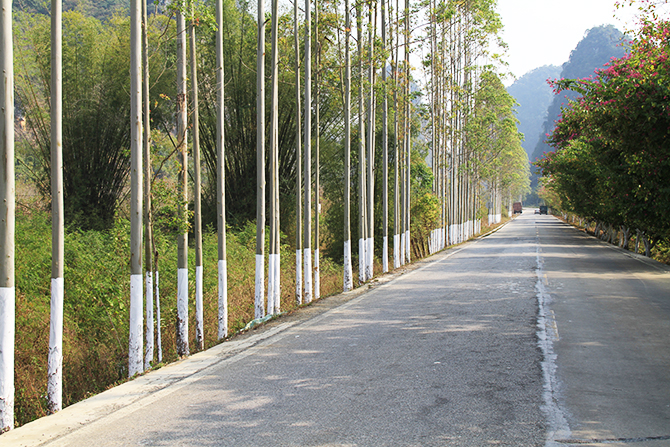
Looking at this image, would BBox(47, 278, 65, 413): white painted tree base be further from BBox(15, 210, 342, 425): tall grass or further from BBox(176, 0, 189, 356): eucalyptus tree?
BBox(176, 0, 189, 356): eucalyptus tree

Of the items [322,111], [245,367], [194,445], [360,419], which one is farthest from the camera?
[322,111]

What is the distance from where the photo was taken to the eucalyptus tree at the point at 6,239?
605 centimetres

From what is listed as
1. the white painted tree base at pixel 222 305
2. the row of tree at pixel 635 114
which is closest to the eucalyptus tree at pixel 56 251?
the white painted tree base at pixel 222 305

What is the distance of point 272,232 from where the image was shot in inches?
544

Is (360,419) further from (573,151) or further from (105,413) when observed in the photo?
(573,151)

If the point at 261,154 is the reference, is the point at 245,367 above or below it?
below

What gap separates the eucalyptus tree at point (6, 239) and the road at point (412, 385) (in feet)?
1.34

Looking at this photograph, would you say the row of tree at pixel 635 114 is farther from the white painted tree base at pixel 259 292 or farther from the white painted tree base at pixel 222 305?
the white painted tree base at pixel 222 305

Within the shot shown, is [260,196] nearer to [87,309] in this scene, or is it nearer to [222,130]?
[222,130]

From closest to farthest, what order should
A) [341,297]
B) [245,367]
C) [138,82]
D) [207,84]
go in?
[245,367] < [138,82] < [341,297] < [207,84]

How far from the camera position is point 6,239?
20.2 feet

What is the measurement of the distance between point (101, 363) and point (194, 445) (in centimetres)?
711

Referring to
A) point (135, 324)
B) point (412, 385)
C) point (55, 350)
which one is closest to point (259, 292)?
point (135, 324)

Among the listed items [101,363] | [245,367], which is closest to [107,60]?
[101,363]
